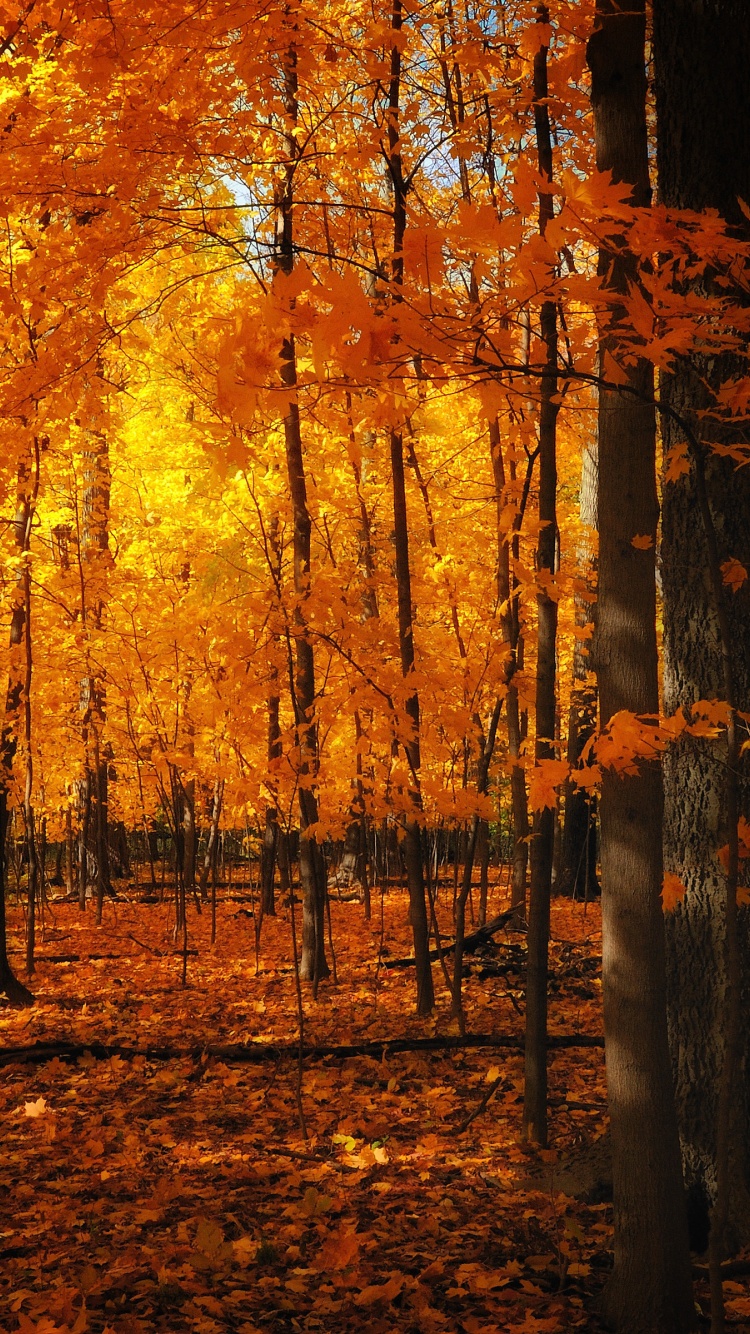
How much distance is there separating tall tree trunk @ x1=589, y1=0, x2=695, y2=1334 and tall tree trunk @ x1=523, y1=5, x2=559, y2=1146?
3.77 feet

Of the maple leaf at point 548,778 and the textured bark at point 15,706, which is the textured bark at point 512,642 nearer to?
the maple leaf at point 548,778

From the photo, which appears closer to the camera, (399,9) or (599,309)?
(599,309)

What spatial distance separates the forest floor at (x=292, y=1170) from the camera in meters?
2.88

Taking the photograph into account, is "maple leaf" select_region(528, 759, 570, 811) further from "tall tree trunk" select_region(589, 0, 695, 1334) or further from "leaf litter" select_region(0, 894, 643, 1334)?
"leaf litter" select_region(0, 894, 643, 1334)

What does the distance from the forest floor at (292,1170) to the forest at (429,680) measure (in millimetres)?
22

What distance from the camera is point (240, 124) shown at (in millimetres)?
5199

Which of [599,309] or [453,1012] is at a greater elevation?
[599,309]

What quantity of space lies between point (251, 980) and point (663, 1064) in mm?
6386

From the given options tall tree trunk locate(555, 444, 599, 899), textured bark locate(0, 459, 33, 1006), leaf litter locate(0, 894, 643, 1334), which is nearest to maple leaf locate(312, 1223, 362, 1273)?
leaf litter locate(0, 894, 643, 1334)

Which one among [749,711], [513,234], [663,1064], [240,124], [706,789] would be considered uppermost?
[240,124]

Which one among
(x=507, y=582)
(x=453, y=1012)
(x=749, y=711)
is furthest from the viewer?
(x=507, y=582)

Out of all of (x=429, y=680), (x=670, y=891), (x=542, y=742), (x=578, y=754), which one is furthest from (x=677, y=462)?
(x=578, y=754)

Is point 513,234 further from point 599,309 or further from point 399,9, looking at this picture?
point 399,9

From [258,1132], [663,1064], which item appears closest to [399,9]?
[663,1064]
